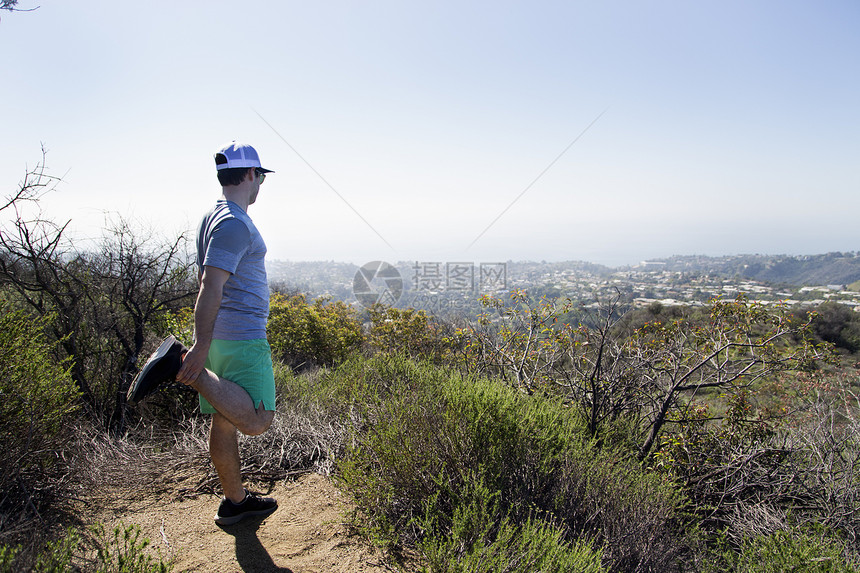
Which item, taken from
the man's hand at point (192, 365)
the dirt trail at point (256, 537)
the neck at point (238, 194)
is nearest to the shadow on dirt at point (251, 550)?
the dirt trail at point (256, 537)

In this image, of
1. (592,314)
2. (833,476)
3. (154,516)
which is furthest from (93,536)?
(833,476)

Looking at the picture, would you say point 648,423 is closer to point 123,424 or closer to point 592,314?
point 592,314

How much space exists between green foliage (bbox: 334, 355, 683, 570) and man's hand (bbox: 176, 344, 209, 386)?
88 centimetres

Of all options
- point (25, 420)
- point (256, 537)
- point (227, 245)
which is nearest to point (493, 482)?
point (256, 537)

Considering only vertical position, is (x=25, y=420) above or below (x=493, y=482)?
above

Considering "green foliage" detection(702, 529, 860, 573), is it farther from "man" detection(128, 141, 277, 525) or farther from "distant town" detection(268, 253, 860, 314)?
"man" detection(128, 141, 277, 525)

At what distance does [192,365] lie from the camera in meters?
1.76

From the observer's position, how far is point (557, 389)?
493 centimetres

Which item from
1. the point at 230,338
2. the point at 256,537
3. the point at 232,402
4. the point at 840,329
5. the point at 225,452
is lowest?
the point at 840,329

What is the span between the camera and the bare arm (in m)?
1.75

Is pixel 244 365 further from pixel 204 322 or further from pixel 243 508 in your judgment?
pixel 243 508

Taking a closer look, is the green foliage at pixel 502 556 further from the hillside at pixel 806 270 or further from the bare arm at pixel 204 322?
the hillside at pixel 806 270

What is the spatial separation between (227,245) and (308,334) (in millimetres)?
6989

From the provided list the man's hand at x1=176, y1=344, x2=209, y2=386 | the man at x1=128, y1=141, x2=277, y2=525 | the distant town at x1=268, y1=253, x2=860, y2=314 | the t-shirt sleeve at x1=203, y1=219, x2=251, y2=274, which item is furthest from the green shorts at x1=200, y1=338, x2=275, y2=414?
the distant town at x1=268, y1=253, x2=860, y2=314
